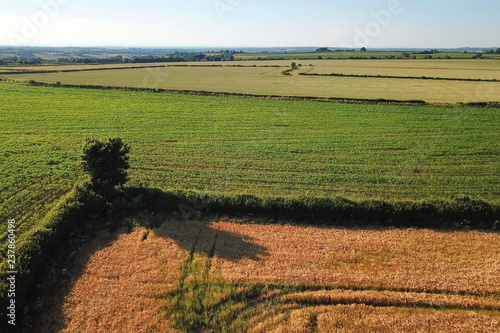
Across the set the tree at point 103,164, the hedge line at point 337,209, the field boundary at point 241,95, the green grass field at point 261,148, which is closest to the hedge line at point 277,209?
the hedge line at point 337,209

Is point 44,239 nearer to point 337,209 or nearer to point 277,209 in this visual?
point 277,209

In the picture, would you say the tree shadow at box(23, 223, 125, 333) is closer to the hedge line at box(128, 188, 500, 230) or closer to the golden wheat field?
the golden wheat field

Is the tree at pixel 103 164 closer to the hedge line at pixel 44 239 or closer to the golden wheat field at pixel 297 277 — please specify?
the hedge line at pixel 44 239

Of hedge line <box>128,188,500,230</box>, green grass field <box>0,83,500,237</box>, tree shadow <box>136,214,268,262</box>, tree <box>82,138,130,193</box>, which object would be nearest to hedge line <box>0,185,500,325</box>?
hedge line <box>128,188,500,230</box>

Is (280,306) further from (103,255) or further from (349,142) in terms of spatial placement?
(349,142)

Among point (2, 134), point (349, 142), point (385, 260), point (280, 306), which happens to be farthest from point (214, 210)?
point (2, 134)

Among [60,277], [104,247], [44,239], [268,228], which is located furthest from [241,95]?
[60,277]
